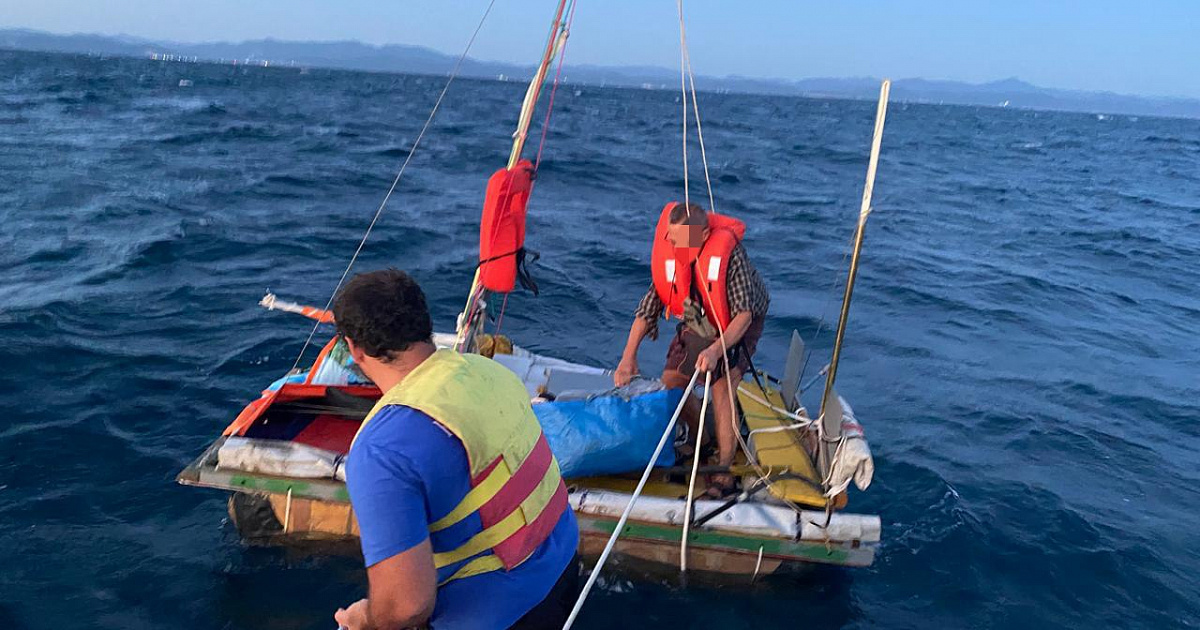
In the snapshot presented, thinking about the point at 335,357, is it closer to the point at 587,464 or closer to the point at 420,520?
the point at 587,464

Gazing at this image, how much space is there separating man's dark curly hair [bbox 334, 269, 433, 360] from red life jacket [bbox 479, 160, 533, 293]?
3646 millimetres

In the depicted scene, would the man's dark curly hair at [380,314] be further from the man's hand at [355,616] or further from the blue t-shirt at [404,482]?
the man's hand at [355,616]

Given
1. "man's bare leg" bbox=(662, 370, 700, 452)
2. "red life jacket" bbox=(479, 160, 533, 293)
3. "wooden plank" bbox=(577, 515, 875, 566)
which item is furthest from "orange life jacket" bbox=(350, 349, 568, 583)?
"red life jacket" bbox=(479, 160, 533, 293)

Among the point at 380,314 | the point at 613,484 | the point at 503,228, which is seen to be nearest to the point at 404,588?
the point at 380,314

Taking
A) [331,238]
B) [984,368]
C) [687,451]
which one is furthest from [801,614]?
[331,238]

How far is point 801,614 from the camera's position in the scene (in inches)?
211

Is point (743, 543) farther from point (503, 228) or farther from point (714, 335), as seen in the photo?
point (503, 228)

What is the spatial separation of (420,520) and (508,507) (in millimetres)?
378

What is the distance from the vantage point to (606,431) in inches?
207

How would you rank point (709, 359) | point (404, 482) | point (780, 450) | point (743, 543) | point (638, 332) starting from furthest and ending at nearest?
point (638, 332) < point (780, 450) < point (709, 359) < point (743, 543) < point (404, 482)

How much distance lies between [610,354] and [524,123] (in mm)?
4602

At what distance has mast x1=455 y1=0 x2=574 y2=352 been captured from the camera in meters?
6.02

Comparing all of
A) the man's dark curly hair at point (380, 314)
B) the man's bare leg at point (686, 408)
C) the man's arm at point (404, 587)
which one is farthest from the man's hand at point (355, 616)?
the man's bare leg at point (686, 408)

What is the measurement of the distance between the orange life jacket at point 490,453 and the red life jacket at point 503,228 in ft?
11.5
